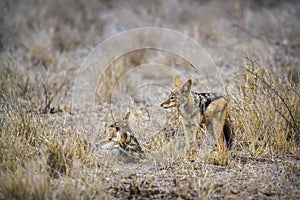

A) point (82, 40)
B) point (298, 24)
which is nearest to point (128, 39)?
point (82, 40)

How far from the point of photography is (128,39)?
9.91 meters

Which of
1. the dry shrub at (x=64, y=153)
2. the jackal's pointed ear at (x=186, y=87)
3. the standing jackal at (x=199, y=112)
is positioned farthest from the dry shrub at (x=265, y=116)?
the dry shrub at (x=64, y=153)

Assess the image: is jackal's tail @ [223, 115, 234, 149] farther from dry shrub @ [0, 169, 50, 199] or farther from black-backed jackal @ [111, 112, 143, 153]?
dry shrub @ [0, 169, 50, 199]

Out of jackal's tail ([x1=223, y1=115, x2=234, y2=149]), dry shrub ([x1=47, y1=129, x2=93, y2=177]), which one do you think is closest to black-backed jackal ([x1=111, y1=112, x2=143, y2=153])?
dry shrub ([x1=47, y1=129, x2=93, y2=177])

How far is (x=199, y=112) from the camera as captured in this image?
15.0 feet

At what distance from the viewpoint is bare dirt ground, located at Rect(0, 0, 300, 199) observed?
394cm

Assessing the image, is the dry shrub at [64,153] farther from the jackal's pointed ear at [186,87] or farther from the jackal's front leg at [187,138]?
the jackal's pointed ear at [186,87]

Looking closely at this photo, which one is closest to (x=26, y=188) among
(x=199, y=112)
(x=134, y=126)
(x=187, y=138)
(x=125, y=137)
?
(x=125, y=137)

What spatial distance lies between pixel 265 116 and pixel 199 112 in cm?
80

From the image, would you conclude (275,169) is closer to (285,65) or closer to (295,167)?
(295,167)

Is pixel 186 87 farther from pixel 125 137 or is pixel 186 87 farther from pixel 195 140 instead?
pixel 125 137

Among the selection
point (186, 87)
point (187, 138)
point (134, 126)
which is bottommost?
point (187, 138)

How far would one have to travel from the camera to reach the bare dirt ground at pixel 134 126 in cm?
394

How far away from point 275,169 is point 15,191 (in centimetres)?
241
